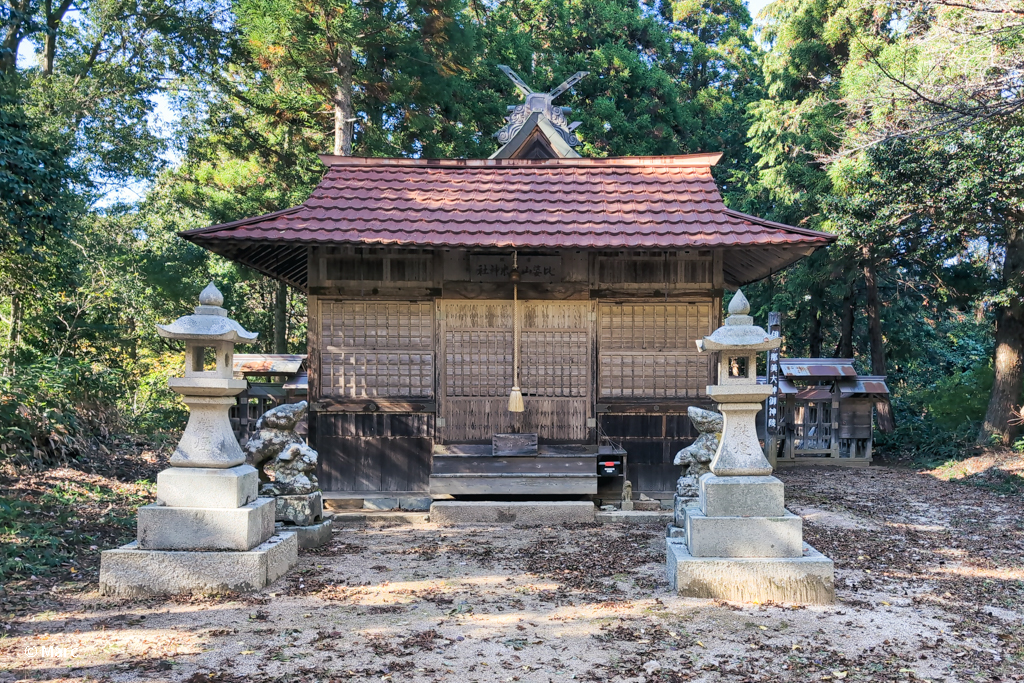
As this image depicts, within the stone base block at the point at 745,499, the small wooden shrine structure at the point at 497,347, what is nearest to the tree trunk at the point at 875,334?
the small wooden shrine structure at the point at 497,347

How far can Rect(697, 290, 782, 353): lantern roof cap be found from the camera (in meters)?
6.23

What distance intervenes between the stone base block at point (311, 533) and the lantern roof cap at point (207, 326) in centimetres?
202

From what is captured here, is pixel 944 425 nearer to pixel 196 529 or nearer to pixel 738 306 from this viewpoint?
pixel 738 306

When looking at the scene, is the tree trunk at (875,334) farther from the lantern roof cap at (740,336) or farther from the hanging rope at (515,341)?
the lantern roof cap at (740,336)

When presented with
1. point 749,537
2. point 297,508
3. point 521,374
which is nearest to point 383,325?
point 521,374

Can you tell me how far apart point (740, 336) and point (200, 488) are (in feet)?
15.3

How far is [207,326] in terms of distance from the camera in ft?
20.9

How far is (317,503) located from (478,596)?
2435mm

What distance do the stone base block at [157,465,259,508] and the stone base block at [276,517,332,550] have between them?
122 cm

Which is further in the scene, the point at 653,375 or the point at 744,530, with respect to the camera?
the point at 653,375

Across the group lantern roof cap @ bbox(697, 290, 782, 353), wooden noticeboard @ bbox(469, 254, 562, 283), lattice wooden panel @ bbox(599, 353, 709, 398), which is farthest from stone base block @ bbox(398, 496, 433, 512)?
A: lantern roof cap @ bbox(697, 290, 782, 353)

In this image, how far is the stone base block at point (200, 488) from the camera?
6.09 metres

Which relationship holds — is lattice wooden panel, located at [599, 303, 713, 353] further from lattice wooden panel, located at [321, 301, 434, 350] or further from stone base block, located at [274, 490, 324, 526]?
stone base block, located at [274, 490, 324, 526]

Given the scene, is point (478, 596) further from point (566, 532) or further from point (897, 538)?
point (897, 538)
